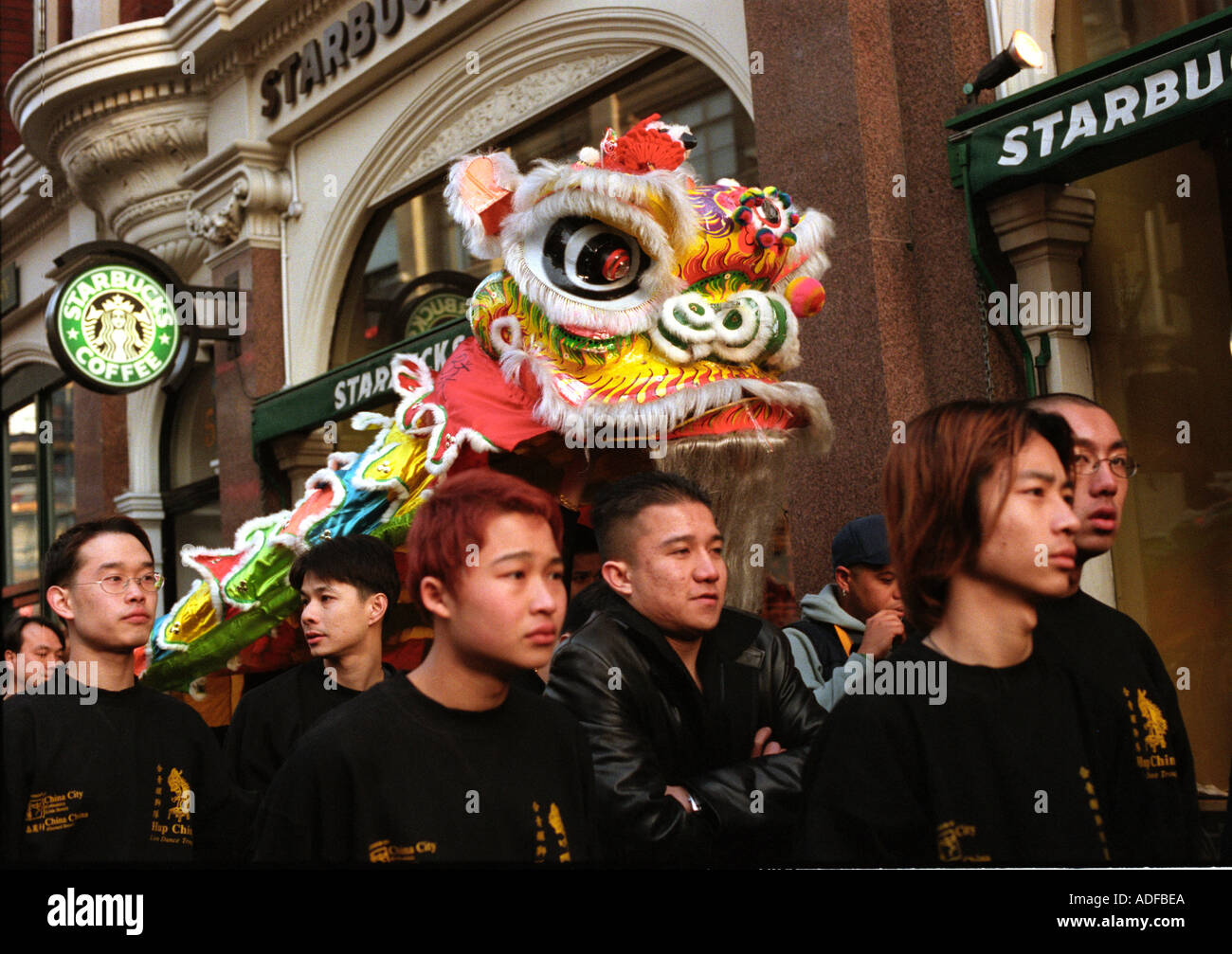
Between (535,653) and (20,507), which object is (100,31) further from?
(535,653)

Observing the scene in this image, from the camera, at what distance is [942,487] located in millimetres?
2186

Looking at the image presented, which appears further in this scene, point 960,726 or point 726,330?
point 726,330

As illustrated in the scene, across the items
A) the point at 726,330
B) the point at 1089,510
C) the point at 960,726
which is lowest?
the point at 960,726

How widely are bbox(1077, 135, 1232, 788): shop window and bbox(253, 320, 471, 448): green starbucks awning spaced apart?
310 cm

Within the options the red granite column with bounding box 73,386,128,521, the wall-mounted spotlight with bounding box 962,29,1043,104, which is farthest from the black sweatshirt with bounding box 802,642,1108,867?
the red granite column with bounding box 73,386,128,521

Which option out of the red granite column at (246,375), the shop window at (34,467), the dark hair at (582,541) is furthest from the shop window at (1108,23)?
the shop window at (34,467)

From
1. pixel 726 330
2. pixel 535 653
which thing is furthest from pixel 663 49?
pixel 535 653

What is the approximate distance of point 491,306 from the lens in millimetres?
4363

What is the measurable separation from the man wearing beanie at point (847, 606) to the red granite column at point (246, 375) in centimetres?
683

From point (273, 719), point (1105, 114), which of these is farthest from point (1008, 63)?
point (273, 719)

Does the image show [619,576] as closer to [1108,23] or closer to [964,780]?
[964,780]

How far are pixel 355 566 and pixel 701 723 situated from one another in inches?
57.8

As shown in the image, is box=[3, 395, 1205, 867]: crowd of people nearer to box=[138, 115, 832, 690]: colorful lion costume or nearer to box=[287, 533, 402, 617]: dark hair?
A: box=[138, 115, 832, 690]: colorful lion costume
